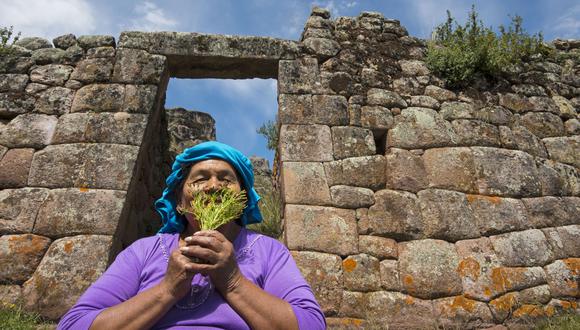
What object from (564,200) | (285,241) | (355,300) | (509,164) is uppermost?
(509,164)

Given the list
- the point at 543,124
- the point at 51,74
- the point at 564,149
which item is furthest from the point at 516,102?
the point at 51,74

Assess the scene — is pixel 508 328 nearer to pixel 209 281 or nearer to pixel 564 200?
pixel 564 200

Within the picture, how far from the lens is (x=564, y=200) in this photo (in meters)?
4.14

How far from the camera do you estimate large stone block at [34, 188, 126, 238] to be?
11.2 ft

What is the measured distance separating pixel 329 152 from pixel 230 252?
8.18 feet

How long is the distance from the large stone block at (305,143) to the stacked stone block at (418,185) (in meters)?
0.01

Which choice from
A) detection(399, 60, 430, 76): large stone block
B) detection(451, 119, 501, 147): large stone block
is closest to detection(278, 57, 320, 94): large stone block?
detection(399, 60, 430, 76): large stone block

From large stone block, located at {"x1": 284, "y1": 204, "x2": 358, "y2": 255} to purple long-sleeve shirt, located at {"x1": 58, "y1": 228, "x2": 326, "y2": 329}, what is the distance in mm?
1524

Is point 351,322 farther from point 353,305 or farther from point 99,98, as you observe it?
point 99,98

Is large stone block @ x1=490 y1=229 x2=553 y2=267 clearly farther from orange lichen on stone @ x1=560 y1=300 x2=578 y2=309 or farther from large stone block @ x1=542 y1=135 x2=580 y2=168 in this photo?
large stone block @ x1=542 y1=135 x2=580 y2=168

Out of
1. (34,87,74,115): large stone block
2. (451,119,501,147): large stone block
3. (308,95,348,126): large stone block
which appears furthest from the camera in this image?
(451,119,501,147): large stone block

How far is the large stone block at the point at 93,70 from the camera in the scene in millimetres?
4164

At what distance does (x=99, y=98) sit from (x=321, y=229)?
2.67m

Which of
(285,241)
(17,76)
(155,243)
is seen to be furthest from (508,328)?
(17,76)
